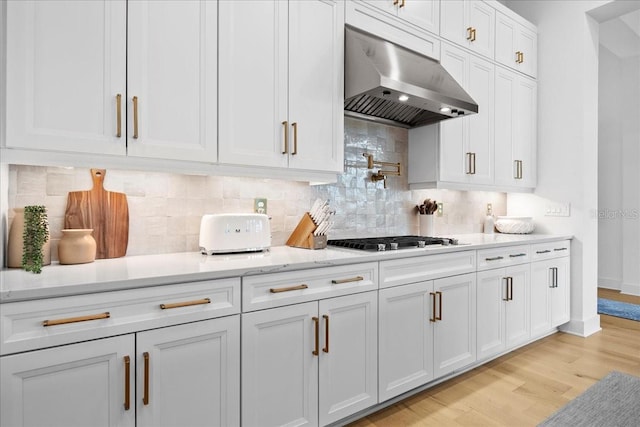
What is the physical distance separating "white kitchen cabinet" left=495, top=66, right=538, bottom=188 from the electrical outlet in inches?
85.2

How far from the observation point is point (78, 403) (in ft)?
3.90

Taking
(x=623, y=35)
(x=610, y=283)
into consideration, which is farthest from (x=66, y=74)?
(x=610, y=283)

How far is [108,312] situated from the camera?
4.03 ft

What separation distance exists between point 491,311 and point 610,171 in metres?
4.03

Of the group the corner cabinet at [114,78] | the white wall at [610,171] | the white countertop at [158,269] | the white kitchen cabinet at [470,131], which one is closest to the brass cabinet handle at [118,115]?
the corner cabinet at [114,78]

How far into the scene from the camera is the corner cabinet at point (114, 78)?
1342 mm

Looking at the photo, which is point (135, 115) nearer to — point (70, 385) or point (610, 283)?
point (70, 385)

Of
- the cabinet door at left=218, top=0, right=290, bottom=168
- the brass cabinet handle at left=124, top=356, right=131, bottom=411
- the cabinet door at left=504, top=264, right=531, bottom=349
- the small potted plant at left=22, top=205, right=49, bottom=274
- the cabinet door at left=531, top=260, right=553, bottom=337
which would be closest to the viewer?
the brass cabinet handle at left=124, top=356, right=131, bottom=411

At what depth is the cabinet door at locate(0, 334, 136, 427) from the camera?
3.60ft

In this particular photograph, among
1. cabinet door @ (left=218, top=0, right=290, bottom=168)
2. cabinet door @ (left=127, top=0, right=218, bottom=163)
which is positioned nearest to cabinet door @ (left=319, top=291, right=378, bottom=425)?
cabinet door @ (left=218, top=0, right=290, bottom=168)

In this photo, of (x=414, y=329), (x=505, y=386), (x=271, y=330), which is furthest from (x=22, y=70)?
(x=505, y=386)

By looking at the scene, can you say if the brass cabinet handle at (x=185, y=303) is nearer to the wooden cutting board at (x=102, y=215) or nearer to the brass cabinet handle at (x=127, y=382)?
the brass cabinet handle at (x=127, y=382)

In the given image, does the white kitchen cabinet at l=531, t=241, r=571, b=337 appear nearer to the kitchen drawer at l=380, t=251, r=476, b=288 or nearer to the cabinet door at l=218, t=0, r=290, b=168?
the kitchen drawer at l=380, t=251, r=476, b=288

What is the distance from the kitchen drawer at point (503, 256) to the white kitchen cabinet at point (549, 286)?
0.15 m
